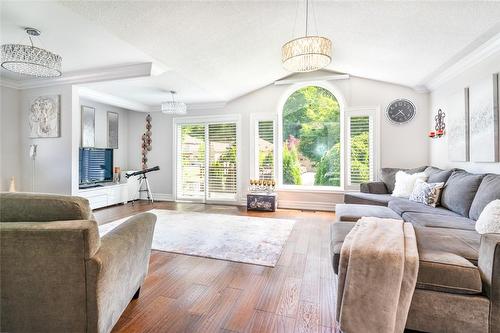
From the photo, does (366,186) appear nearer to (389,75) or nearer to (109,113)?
(389,75)

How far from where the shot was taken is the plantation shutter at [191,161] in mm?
6152

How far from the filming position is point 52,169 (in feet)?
14.1

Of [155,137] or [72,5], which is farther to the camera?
[155,137]

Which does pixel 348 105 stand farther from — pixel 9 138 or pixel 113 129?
pixel 9 138

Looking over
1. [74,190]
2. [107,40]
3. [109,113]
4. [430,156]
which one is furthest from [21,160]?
[430,156]

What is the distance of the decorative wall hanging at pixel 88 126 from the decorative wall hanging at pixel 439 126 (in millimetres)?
6963

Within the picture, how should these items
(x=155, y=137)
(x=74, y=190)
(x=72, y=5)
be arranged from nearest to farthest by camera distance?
1. (x=72, y=5)
2. (x=74, y=190)
3. (x=155, y=137)

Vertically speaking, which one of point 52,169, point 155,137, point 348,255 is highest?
point 155,137

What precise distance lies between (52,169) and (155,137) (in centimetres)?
256

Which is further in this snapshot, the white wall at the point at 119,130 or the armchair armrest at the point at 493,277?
the white wall at the point at 119,130

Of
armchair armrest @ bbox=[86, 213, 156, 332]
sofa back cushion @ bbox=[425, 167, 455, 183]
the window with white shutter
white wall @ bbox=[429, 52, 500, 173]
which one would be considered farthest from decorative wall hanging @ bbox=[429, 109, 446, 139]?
armchair armrest @ bbox=[86, 213, 156, 332]

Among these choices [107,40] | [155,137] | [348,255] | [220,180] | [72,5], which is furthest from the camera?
[155,137]

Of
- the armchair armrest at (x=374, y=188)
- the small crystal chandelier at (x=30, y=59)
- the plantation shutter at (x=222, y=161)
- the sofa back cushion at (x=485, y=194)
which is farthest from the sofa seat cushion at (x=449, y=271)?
the plantation shutter at (x=222, y=161)

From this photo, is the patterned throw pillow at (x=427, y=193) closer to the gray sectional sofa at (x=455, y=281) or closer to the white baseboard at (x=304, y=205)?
the gray sectional sofa at (x=455, y=281)
